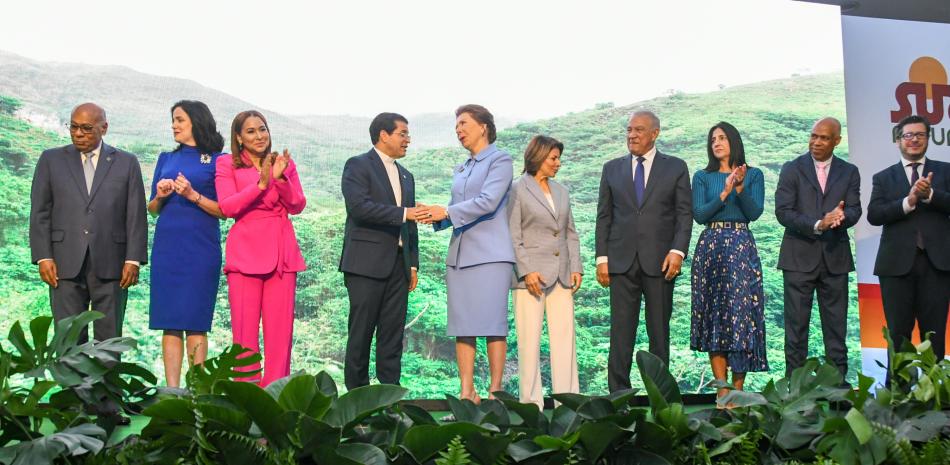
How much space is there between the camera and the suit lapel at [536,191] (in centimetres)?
515

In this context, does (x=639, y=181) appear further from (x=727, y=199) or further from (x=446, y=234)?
(x=446, y=234)

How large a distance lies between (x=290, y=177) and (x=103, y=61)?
2.53m

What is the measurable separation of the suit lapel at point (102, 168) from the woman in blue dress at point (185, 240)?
0.71 ft

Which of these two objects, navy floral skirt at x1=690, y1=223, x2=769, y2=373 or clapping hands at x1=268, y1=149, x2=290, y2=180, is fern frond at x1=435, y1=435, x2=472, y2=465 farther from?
navy floral skirt at x1=690, y1=223, x2=769, y2=373

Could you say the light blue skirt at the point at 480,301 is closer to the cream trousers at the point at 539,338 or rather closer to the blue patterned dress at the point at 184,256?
the cream trousers at the point at 539,338

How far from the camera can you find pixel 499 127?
7258mm

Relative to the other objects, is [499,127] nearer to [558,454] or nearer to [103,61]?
[103,61]

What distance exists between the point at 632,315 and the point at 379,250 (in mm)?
1411

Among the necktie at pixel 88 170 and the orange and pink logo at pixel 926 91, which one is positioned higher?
the orange and pink logo at pixel 926 91

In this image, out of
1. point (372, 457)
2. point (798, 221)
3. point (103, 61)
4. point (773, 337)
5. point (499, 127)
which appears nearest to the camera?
point (372, 457)

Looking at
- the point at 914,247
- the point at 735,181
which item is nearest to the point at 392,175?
the point at 735,181

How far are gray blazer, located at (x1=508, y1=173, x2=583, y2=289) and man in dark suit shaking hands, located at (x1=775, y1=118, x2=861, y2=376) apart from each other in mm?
1319

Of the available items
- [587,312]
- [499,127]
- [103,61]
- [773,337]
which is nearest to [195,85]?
[103,61]

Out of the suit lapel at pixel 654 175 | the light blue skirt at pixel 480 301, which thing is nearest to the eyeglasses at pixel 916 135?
the suit lapel at pixel 654 175
